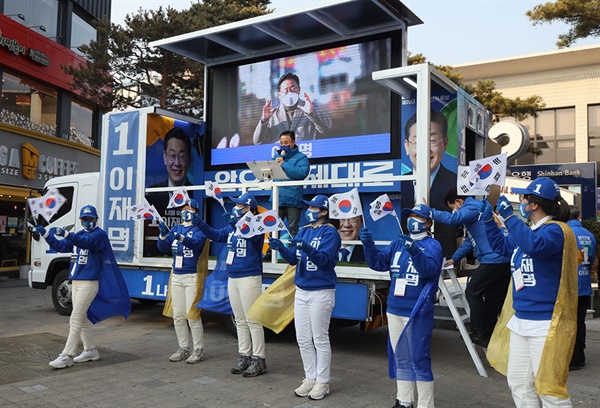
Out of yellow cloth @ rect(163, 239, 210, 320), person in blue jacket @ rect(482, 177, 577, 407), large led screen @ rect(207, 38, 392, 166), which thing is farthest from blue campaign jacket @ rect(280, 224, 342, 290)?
large led screen @ rect(207, 38, 392, 166)

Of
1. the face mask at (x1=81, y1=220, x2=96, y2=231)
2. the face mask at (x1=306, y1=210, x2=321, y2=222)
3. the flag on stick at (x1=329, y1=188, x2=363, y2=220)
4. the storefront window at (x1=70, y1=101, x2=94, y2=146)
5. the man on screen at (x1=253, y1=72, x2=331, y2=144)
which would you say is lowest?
the face mask at (x1=81, y1=220, x2=96, y2=231)

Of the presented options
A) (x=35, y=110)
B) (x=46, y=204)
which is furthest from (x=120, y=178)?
(x=35, y=110)

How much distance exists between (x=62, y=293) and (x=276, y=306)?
18.3ft

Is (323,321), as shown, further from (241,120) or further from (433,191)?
(241,120)

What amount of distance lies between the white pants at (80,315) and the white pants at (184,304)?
36.9 inches

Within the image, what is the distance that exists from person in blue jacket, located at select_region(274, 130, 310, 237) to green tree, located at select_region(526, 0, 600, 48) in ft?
26.7

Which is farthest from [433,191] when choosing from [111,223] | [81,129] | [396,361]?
[81,129]

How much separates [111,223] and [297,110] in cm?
354

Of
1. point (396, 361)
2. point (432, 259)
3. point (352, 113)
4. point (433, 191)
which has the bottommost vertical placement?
Result: point (396, 361)

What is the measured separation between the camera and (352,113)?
8531mm

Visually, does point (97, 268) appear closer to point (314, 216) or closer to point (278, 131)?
point (314, 216)

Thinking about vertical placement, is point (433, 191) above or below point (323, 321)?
above

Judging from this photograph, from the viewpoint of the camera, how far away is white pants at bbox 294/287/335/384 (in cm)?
508

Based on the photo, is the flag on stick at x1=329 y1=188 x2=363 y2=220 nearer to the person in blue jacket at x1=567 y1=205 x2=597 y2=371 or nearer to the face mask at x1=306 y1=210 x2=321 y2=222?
the face mask at x1=306 y1=210 x2=321 y2=222
